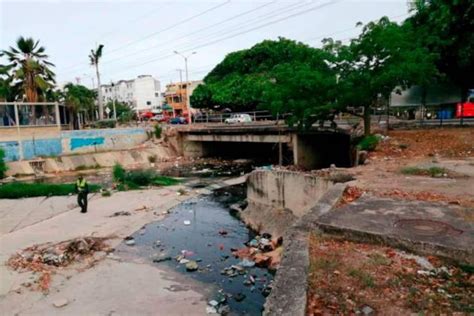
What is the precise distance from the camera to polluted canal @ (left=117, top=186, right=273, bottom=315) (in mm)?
8336

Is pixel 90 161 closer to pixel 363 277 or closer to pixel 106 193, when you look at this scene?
pixel 106 193

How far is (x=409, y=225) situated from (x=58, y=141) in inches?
1178

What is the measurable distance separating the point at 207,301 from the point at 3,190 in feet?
57.0

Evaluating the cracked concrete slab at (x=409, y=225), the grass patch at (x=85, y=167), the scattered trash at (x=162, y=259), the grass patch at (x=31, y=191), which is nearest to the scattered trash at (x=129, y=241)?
the scattered trash at (x=162, y=259)

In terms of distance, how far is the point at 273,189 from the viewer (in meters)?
14.6

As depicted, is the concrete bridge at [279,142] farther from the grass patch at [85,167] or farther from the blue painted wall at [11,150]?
the blue painted wall at [11,150]

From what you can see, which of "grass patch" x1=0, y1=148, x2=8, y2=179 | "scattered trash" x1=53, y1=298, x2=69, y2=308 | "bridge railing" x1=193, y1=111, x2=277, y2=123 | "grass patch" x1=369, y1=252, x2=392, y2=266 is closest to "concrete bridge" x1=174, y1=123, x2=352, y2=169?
"bridge railing" x1=193, y1=111, x2=277, y2=123

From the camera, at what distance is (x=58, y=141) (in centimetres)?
2956

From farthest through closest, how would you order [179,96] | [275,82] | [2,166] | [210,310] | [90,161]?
[179,96]
[90,161]
[2,166]
[275,82]
[210,310]

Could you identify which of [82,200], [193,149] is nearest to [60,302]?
[82,200]

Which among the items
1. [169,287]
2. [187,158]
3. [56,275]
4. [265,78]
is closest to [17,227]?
[56,275]

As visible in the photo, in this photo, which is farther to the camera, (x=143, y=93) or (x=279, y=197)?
(x=143, y=93)

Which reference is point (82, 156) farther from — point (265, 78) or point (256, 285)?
point (256, 285)

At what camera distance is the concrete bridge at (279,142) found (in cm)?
2530
